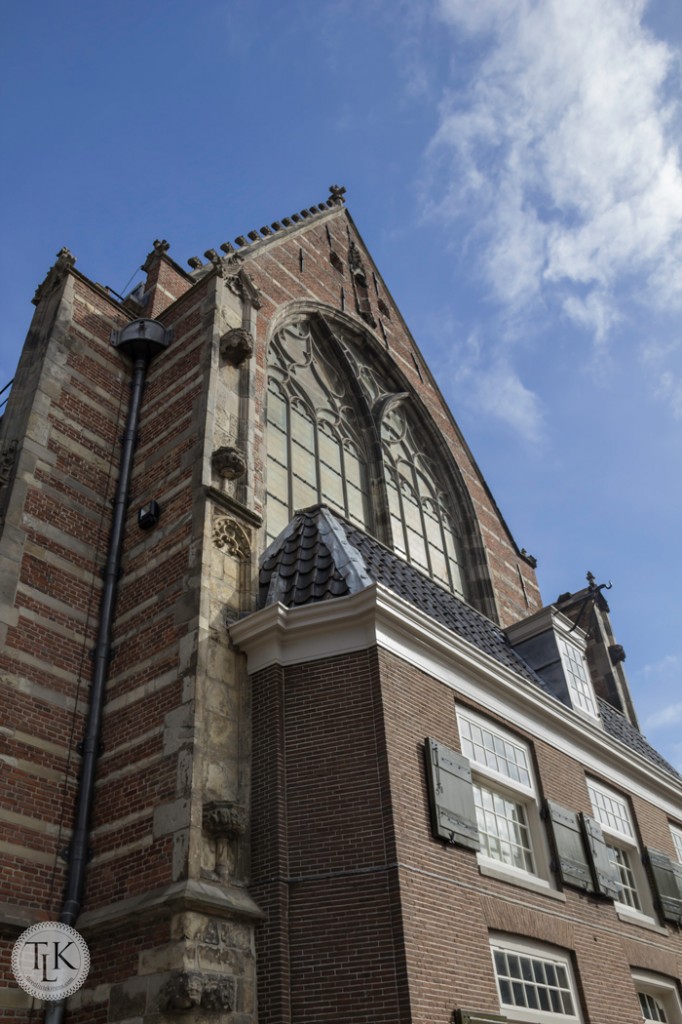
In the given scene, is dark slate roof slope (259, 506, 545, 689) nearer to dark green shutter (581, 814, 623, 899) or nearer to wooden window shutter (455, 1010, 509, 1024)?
dark green shutter (581, 814, 623, 899)

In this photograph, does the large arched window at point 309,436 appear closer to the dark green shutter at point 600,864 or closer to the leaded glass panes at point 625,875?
the dark green shutter at point 600,864

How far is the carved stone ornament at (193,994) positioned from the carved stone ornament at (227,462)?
244 inches

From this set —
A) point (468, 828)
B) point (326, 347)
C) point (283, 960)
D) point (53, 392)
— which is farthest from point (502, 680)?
point (326, 347)

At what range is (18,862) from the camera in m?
9.04

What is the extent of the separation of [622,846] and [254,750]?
269 inches

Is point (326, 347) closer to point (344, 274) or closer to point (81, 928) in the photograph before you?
point (344, 274)

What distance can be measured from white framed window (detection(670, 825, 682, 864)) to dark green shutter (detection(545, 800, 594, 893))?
13.1 feet

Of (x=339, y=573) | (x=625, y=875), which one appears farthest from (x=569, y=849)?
(x=339, y=573)

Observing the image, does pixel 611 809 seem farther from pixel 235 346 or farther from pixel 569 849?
pixel 235 346

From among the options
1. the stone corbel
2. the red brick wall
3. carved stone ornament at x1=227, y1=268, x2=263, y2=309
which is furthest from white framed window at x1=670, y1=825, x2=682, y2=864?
carved stone ornament at x1=227, y1=268, x2=263, y2=309

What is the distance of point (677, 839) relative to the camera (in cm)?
1509

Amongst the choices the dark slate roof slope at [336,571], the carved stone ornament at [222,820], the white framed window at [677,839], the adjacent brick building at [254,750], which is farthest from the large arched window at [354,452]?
the white framed window at [677,839]

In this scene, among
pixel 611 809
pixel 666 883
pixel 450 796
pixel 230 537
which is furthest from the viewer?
pixel 666 883

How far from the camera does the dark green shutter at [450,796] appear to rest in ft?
31.0
